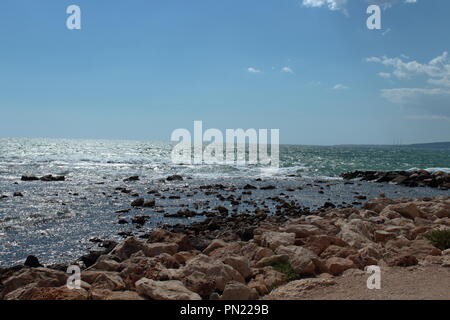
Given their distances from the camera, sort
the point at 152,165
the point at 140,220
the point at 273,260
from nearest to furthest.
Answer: the point at 273,260, the point at 140,220, the point at 152,165

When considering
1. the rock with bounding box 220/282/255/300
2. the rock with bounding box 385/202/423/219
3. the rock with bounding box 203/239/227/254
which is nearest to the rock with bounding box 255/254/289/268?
the rock with bounding box 220/282/255/300

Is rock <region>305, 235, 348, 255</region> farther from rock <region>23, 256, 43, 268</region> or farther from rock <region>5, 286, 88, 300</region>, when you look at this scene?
rock <region>23, 256, 43, 268</region>

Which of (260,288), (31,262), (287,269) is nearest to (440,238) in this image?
(287,269)

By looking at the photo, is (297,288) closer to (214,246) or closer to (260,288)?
(260,288)

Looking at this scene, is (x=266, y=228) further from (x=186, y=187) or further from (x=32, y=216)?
(x=186, y=187)

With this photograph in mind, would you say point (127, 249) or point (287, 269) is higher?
point (287, 269)

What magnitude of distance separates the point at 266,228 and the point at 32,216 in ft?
30.4

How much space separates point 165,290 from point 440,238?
19.5ft

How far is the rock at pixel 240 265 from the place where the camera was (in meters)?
6.55

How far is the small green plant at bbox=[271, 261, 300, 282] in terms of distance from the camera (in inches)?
249

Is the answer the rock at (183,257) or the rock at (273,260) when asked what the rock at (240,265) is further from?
the rock at (183,257)

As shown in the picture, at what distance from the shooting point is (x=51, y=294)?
5.01 m

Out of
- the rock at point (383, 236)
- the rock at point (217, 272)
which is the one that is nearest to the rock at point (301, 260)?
the rock at point (217, 272)
